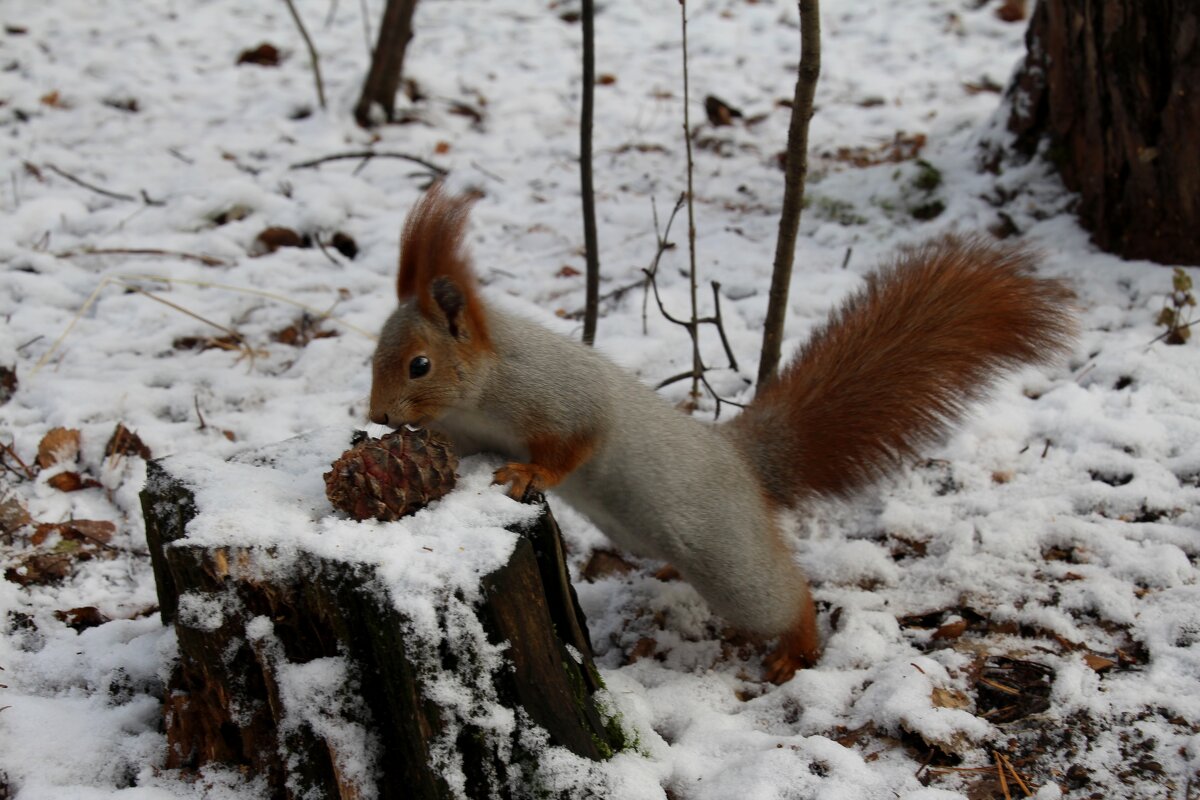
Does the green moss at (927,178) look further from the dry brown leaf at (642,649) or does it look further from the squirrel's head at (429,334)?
the squirrel's head at (429,334)

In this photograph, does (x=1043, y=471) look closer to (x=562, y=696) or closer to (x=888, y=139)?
(x=562, y=696)

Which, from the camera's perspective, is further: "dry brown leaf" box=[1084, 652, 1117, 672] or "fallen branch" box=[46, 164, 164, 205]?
"fallen branch" box=[46, 164, 164, 205]

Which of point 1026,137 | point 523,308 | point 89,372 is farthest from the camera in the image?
point 1026,137

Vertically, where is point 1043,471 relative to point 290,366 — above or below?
above

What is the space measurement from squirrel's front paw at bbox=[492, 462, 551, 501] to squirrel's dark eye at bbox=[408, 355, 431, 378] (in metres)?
0.24

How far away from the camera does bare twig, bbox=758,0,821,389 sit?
7.09 feet

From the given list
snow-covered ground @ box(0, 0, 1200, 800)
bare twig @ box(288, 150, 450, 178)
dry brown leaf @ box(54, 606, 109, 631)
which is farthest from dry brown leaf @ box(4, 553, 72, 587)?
bare twig @ box(288, 150, 450, 178)

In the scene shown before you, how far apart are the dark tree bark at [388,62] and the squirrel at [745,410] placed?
111 inches

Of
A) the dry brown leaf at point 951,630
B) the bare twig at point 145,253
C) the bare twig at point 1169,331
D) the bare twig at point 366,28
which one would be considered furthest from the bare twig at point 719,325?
the bare twig at point 366,28

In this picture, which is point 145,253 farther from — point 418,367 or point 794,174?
point 794,174

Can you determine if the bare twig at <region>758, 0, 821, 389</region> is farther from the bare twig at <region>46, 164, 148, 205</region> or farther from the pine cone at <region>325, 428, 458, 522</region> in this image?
the bare twig at <region>46, 164, 148, 205</region>

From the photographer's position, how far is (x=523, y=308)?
332 centimetres

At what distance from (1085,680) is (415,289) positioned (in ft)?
4.91

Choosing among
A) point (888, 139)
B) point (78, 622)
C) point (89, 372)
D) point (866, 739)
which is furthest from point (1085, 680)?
point (888, 139)
